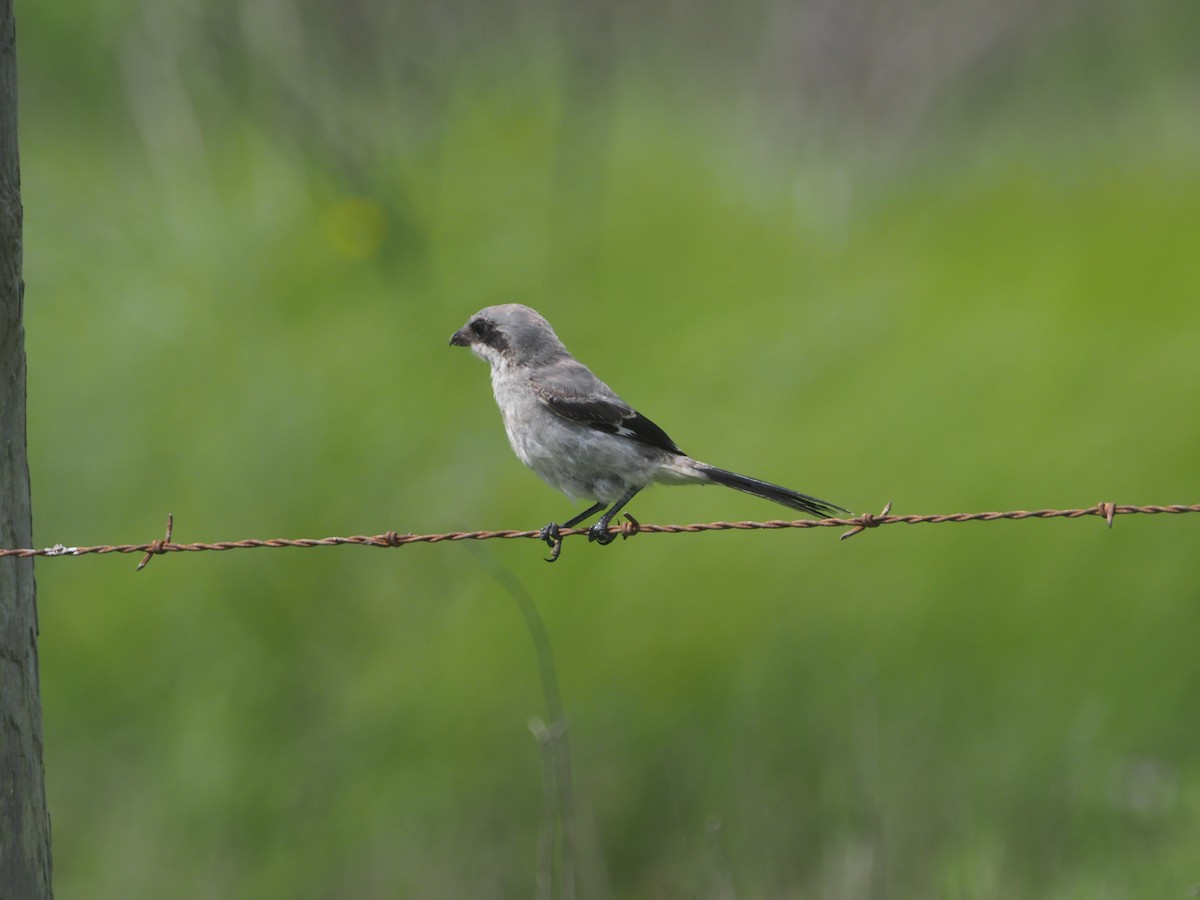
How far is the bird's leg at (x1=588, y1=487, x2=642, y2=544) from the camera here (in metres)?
3.65

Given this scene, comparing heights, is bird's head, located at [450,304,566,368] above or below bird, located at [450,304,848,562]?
above

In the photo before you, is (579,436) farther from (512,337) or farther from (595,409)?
(512,337)

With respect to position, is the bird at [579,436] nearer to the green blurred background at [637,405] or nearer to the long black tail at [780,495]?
the long black tail at [780,495]

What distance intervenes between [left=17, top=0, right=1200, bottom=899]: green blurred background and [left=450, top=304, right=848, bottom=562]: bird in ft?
3.03

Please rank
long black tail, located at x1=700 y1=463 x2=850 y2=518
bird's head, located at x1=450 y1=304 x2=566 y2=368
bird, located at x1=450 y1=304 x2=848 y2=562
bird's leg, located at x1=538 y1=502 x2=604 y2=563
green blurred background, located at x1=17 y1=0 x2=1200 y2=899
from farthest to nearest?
1. green blurred background, located at x1=17 y1=0 x2=1200 y2=899
2. bird's head, located at x1=450 y1=304 x2=566 y2=368
3. bird, located at x1=450 y1=304 x2=848 y2=562
4. bird's leg, located at x1=538 y1=502 x2=604 y2=563
5. long black tail, located at x1=700 y1=463 x2=850 y2=518

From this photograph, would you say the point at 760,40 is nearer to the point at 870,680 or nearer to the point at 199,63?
the point at 199,63

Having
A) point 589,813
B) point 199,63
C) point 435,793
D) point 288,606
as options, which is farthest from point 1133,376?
point 199,63

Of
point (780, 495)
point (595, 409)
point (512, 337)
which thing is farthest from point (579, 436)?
point (780, 495)

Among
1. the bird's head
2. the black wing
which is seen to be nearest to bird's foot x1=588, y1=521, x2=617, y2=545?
the black wing

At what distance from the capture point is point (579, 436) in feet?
12.0

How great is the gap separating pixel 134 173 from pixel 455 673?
2817mm

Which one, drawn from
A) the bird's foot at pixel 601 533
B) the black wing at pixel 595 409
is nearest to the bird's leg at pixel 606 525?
the bird's foot at pixel 601 533

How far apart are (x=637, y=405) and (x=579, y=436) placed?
5.17ft

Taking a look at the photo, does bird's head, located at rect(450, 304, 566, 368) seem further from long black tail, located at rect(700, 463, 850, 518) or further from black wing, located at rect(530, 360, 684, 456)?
long black tail, located at rect(700, 463, 850, 518)
